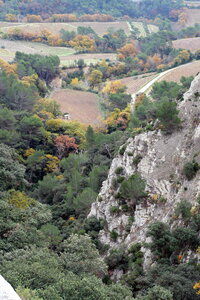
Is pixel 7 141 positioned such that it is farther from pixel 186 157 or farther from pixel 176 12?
pixel 176 12

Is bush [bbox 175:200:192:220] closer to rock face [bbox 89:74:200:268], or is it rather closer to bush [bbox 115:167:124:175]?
rock face [bbox 89:74:200:268]

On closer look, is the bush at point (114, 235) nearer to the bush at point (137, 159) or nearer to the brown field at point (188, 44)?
the bush at point (137, 159)

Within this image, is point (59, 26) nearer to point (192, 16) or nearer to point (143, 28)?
point (143, 28)

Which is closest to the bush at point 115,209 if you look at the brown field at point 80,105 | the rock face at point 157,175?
the rock face at point 157,175

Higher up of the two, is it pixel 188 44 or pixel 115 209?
pixel 115 209

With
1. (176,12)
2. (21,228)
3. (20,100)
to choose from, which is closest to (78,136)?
(20,100)

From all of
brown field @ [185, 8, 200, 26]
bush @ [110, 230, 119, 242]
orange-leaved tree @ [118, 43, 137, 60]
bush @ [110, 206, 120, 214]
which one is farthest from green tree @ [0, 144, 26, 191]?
brown field @ [185, 8, 200, 26]

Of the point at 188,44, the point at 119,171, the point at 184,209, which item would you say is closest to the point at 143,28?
the point at 188,44
